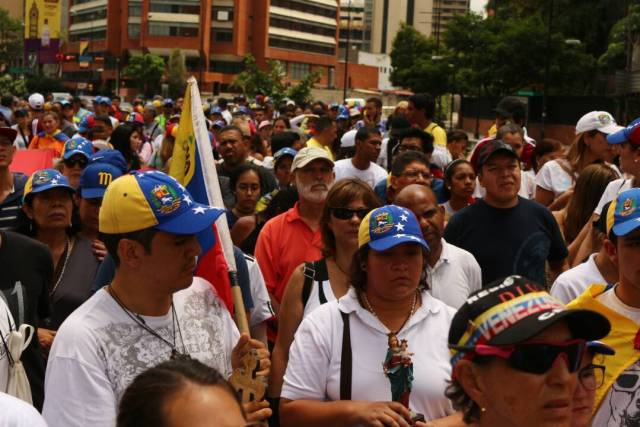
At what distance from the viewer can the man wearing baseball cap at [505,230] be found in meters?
6.29

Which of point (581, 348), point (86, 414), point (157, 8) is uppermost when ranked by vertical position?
point (157, 8)

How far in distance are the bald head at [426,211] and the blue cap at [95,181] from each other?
76.7 inches

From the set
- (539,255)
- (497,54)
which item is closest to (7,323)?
(539,255)

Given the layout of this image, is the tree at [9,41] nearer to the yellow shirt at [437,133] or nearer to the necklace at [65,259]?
the yellow shirt at [437,133]

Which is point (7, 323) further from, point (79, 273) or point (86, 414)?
point (79, 273)

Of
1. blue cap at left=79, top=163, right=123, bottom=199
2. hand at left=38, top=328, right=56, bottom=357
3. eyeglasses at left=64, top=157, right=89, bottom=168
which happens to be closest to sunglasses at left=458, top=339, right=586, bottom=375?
hand at left=38, top=328, right=56, bottom=357

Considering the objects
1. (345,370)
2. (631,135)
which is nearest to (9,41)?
(631,135)

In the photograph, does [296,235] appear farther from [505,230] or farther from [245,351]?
[245,351]

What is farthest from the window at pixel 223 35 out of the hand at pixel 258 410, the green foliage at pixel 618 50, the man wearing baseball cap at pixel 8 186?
the hand at pixel 258 410

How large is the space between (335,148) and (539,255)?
8866 millimetres

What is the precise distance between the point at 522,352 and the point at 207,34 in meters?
119

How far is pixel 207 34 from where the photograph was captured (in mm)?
119000

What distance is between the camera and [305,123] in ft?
63.9

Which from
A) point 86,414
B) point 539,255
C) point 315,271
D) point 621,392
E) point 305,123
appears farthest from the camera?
point 305,123
